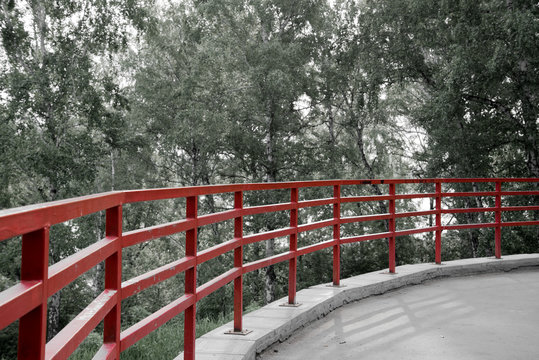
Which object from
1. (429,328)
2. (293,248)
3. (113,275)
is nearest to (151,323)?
(113,275)

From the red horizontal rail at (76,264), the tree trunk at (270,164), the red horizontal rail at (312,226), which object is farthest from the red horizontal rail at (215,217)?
the tree trunk at (270,164)

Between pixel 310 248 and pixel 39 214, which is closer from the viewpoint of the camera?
pixel 39 214

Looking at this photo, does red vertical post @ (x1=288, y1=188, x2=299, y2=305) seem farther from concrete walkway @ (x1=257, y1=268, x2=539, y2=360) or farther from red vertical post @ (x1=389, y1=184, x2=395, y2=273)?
red vertical post @ (x1=389, y1=184, x2=395, y2=273)

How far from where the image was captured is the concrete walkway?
5.23m

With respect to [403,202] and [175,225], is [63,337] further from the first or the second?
[403,202]

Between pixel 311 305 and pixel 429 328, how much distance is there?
1.33m

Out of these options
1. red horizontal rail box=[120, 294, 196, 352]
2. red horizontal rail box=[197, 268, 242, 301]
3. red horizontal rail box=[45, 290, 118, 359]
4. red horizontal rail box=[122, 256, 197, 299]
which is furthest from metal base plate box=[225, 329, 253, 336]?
red horizontal rail box=[45, 290, 118, 359]

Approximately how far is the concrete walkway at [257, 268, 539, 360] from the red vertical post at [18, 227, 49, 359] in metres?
3.67

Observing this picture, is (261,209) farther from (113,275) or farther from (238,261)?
(113,275)

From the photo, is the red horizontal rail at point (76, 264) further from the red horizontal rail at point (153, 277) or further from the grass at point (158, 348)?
the grass at point (158, 348)

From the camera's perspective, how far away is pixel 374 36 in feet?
75.9

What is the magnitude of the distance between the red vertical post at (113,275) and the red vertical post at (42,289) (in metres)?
1.09

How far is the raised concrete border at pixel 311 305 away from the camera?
485cm

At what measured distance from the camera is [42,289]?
177cm
